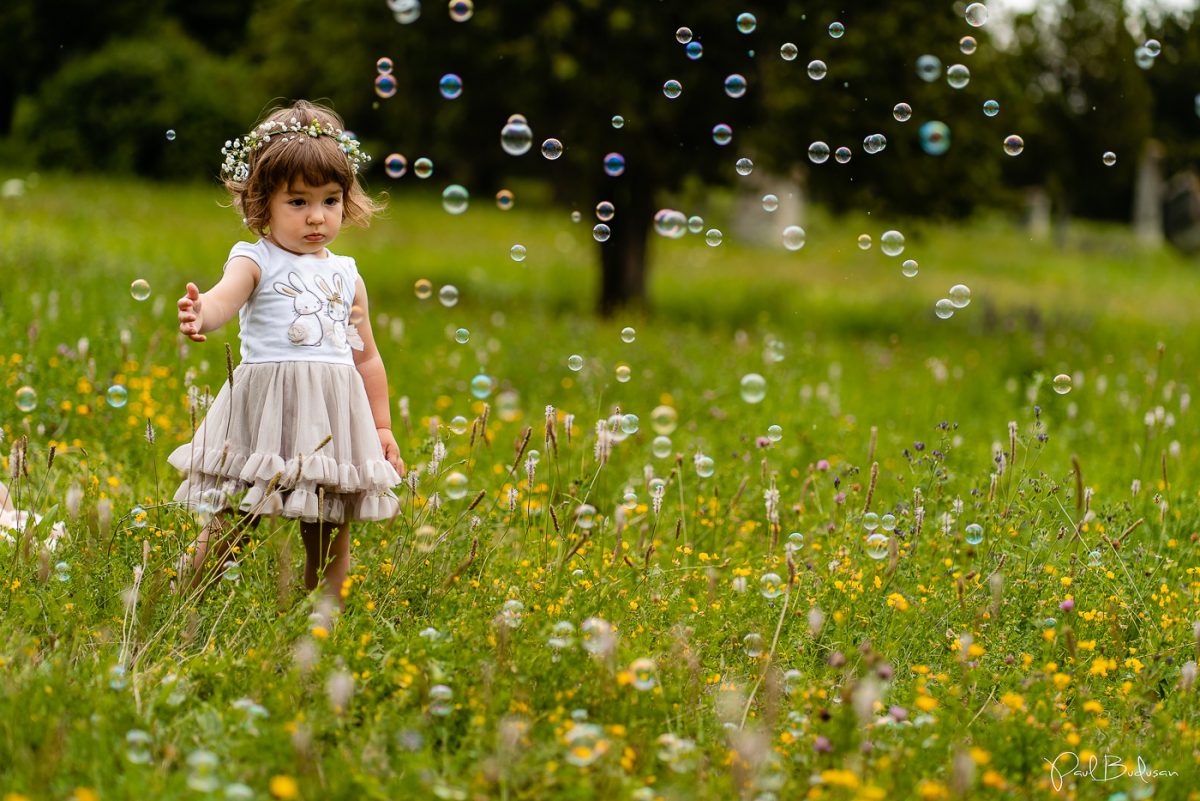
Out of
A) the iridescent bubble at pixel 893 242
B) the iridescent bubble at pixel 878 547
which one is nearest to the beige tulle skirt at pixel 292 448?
the iridescent bubble at pixel 878 547

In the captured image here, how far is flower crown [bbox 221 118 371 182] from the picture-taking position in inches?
150

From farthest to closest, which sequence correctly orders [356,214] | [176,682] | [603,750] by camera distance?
[356,214], [176,682], [603,750]

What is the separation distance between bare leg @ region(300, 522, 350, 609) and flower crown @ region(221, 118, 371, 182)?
1153 millimetres

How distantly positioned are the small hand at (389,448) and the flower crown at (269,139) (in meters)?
0.86

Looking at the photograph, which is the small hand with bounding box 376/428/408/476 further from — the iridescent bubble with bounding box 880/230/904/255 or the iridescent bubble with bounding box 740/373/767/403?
the iridescent bubble with bounding box 880/230/904/255

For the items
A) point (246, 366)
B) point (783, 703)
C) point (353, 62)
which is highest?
point (353, 62)

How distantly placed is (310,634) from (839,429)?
151 inches

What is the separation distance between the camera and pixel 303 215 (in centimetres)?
380

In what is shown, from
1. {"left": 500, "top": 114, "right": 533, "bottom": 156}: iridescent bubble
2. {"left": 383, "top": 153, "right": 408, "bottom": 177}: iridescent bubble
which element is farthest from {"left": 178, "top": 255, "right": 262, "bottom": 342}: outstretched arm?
{"left": 500, "top": 114, "right": 533, "bottom": 156}: iridescent bubble

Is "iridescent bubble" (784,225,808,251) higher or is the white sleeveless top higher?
"iridescent bubble" (784,225,808,251)

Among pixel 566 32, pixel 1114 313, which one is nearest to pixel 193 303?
pixel 566 32

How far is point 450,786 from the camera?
2.76 metres

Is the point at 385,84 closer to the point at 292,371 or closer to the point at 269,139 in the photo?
the point at 269,139

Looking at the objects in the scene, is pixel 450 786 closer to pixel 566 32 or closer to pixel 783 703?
pixel 783 703
